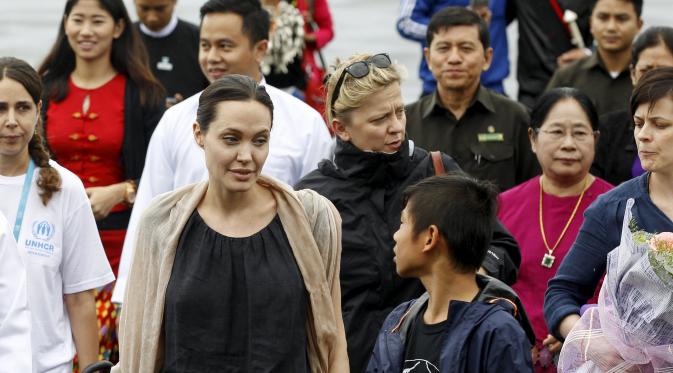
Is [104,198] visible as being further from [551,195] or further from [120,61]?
[551,195]

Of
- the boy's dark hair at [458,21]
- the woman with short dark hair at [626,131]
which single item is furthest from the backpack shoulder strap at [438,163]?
the boy's dark hair at [458,21]

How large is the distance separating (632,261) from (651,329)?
0.72ft

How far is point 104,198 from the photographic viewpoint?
742cm

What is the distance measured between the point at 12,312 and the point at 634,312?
1997 millimetres

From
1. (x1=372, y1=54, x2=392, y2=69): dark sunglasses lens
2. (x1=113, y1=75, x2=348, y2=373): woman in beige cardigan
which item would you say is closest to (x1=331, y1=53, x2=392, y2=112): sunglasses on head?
(x1=372, y1=54, x2=392, y2=69): dark sunglasses lens

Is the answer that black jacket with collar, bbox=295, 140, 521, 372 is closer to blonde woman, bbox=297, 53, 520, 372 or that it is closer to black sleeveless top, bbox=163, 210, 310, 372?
blonde woman, bbox=297, 53, 520, 372

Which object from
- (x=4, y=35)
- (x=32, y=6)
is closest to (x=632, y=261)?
(x=4, y=35)

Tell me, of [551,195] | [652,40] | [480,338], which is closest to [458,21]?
[652,40]

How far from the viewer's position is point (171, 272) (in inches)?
202

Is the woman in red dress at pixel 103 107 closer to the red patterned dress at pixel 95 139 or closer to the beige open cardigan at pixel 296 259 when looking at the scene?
the red patterned dress at pixel 95 139

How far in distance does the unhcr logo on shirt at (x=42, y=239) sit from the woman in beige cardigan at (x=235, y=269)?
2.89 feet

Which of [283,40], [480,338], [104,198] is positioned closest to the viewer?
[480,338]

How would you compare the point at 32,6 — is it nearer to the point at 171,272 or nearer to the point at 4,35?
the point at 4,35

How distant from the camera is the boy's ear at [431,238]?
5172 mm
